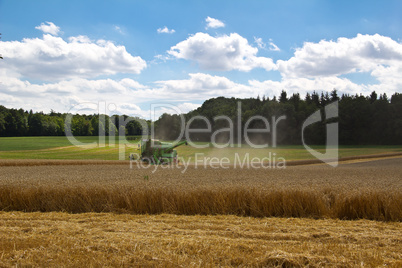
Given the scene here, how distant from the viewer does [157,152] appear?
2759 centimetres

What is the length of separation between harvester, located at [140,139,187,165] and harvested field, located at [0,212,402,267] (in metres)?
18.6

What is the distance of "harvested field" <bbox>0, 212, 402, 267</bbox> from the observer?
543 cm

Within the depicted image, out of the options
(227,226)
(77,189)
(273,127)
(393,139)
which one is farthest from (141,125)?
(393,139)

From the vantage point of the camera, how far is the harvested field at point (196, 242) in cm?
543

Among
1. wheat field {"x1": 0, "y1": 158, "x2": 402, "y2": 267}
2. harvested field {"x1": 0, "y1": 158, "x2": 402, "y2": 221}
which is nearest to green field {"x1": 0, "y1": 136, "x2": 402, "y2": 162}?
harvested field {"x1": 0, "y1": 158, "x2": 402, "y2": 221}

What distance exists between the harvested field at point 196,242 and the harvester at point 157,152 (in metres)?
18.6

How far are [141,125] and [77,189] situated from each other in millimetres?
21729

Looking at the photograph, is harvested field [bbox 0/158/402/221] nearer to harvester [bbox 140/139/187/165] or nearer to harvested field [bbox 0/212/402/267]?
harvested field [bbox 0/212/402/267]

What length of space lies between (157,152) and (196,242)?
21.7 meters

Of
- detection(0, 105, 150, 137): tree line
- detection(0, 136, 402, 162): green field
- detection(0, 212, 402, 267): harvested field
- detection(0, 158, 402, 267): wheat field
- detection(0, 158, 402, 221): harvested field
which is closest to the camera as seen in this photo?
detection(0, 212, 402, 267): harvested field

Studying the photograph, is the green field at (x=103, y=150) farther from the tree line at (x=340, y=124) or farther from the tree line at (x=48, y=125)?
the tree line at (x=340, y=124)

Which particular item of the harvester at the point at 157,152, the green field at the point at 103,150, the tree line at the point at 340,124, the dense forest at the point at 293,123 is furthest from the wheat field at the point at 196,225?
the tree line at the point at 340,124

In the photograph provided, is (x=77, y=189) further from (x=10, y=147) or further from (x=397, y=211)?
(x=10, y=147)

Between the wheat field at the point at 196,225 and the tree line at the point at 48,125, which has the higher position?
the tree line at the point at 48,125
